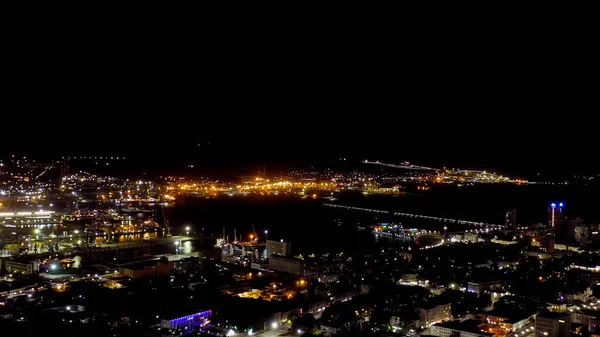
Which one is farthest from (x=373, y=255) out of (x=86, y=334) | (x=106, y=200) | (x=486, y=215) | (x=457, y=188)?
(x=457, y=188)

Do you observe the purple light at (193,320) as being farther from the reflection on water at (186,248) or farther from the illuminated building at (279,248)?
the reflection on water at (186,248)

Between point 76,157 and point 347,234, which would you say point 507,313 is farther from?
point 76,157

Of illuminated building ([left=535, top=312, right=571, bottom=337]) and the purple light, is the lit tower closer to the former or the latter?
illuminated building ([left=535, top=312, right=571, bottom=337])

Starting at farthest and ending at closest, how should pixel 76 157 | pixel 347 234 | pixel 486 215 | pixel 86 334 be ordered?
pixel 76 157
pixel 486 215
pixel 347 234
pixel 86 334

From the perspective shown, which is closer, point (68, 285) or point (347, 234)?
point (68, 285)

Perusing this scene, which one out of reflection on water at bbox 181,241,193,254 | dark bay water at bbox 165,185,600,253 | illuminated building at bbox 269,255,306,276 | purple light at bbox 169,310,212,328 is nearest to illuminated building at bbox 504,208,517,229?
dark bay water at bbox 165,185,600,253

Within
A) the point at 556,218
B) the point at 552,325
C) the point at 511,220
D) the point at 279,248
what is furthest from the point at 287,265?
the point at 556,218
